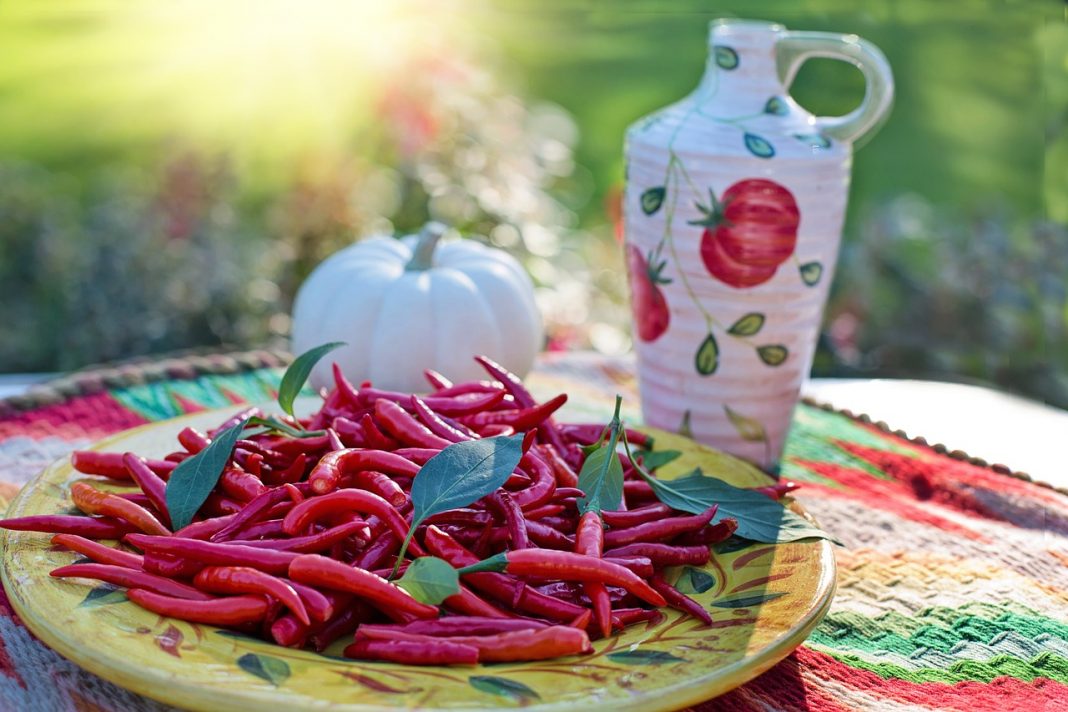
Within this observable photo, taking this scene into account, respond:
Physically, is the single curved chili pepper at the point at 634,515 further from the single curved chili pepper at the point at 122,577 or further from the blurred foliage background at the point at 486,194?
the blurred foliage background at the point at 486,194

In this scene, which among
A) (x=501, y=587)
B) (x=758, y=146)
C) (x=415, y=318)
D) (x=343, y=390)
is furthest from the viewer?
(x=415, y=318)

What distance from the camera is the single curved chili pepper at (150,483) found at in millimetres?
1580

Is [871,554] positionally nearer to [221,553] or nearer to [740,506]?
[740,506]

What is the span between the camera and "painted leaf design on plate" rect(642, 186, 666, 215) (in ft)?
7.14

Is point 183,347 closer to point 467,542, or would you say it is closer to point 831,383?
point 831,383

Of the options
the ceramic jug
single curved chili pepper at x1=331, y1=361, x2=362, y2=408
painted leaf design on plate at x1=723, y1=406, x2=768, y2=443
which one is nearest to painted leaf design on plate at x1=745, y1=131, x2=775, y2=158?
the ceramic jug

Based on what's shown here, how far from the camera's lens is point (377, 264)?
99.4 inches

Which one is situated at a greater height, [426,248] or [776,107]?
[776,107]

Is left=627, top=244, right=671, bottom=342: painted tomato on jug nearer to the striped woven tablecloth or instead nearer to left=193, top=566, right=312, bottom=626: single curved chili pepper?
the striped woven tablecloth

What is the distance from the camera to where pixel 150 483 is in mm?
1611

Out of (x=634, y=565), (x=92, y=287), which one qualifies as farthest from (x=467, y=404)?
(x=92, y=287)

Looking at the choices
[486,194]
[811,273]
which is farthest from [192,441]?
[486,194]

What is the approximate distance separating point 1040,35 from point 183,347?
11.3 ft

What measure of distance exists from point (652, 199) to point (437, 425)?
73 centimetres
